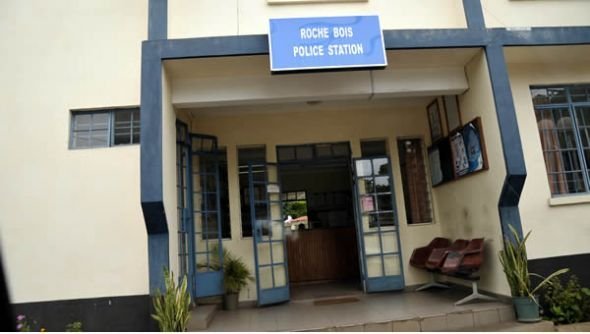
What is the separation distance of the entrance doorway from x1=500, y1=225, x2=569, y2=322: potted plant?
2564mm

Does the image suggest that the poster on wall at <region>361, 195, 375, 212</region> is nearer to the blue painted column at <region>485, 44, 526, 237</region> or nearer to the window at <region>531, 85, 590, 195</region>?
the blue painted column at <region>485, 44, 526, 237</region>

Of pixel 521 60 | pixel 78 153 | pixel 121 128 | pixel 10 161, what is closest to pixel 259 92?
pixel 121 128

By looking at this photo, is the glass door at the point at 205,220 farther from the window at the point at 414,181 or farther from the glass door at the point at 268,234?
the window at the point at 414,181

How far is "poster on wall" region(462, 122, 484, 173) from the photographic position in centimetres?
518

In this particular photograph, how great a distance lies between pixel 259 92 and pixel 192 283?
285cm

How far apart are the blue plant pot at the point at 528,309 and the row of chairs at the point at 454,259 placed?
52cm

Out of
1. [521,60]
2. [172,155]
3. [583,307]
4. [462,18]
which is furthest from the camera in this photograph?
[521,60]

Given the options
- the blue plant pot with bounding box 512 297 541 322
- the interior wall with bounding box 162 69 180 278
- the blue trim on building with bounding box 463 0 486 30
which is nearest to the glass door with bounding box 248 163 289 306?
the interior wall with bounding box 162 69 180 278

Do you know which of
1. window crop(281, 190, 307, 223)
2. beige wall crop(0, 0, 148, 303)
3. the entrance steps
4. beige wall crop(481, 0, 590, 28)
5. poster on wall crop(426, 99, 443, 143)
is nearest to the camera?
the entrance steps

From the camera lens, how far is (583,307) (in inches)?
180

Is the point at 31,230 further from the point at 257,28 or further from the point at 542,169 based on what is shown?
the point at 542,169

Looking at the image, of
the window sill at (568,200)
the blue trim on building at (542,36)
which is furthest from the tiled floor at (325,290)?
the blue trim on building at (542,36)

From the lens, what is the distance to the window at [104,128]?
508 cm

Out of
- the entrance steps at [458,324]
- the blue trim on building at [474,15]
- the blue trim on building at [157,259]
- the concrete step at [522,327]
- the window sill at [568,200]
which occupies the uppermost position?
the blue trim on building at [474,15]
